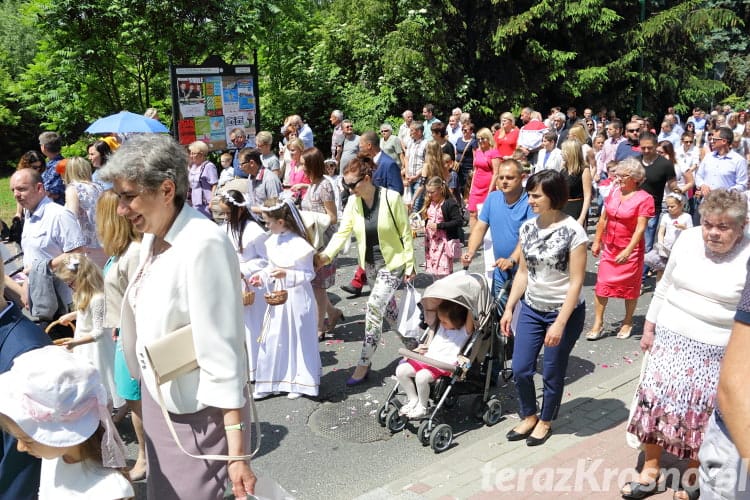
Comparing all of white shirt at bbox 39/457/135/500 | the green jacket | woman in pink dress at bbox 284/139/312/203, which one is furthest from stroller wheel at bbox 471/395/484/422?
woman in pink dress at bbox 284/139/312/203

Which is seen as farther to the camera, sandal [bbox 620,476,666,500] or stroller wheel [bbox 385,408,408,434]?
stroller wheel [bbox 385,408,408,434]

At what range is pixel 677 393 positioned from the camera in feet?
14.1

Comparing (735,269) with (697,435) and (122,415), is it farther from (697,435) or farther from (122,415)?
(122,415)

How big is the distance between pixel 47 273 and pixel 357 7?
19.5m

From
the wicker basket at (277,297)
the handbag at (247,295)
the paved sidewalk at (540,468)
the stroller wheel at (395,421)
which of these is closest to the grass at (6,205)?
the handbag at (247,295)

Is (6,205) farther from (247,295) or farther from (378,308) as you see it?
A: (378,308)

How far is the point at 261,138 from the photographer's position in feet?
36.6

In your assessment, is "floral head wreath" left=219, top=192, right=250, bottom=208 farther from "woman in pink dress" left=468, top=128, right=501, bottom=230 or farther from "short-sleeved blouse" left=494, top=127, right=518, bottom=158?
"short-sleeved blouse" left=494, top=127, right=518, bottom=158

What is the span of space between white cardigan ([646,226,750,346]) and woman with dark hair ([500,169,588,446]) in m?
0.72

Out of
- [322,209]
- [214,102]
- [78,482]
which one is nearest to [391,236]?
[322,209]

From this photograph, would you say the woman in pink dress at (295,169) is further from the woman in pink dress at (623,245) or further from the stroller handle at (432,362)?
the stroller handle at (432,362)

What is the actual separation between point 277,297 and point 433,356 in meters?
1.48

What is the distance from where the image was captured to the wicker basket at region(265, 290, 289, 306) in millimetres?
6136

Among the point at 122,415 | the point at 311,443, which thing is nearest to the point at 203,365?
the point at 311,443
